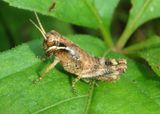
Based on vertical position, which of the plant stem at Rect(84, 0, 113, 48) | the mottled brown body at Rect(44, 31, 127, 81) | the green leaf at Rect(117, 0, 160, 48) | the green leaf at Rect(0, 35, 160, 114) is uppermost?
the green leaf at Rect(117, 0, 160, 48)

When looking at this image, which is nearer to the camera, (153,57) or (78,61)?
(78,61)

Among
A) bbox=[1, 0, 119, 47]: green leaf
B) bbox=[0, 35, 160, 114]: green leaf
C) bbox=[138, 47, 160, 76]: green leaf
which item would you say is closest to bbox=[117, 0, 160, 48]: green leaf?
bbox=[1, 0, 119, 47]: green leaf

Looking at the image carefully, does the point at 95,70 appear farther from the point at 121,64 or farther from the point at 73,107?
the point at 73,107

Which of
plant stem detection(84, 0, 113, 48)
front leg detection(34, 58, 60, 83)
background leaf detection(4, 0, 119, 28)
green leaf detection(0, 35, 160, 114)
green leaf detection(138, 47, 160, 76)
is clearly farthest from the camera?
plant stem detection(84, 0, 113, 48)

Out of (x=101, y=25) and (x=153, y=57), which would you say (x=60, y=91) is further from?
(x=101, y=25)

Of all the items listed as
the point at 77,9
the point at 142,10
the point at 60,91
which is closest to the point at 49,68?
the point at 60,91

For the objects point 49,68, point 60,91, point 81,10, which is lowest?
point 60,91

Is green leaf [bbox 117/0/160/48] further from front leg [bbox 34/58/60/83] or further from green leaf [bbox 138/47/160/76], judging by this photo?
front leg [bbox 34/58/60/83]

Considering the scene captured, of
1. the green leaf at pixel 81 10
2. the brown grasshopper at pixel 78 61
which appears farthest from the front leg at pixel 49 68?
the green leaf at pixel 81 10
